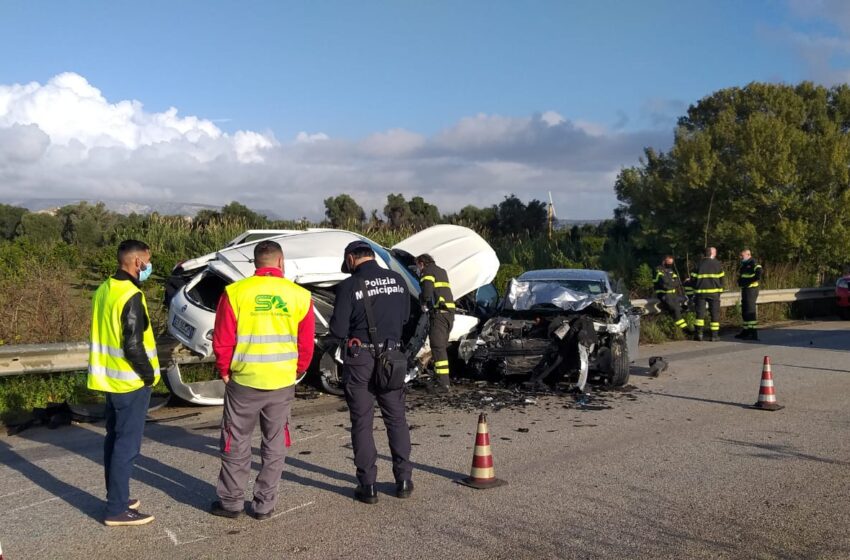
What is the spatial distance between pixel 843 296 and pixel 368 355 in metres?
17.9

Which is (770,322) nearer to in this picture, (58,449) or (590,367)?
(590,367)

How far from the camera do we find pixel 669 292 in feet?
51.0

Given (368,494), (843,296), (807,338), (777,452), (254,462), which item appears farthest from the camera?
(843,296)

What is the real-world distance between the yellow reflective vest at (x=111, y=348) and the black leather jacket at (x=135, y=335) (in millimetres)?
24

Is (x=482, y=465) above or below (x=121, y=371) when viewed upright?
below

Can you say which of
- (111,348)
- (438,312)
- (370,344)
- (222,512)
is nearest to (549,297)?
(438,312)

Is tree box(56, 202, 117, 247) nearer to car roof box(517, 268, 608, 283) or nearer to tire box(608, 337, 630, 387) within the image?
car roof box(517, 268, 608, 283)

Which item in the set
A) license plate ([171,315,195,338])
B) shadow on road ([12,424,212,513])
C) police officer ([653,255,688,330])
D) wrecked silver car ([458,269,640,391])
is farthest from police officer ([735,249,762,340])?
shadow on road ([12,424,212,513])

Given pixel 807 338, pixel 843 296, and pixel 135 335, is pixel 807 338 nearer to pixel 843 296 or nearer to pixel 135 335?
pixel 843 296

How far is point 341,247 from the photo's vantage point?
32.6ft

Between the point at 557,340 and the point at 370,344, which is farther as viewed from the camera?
the point at 557,340

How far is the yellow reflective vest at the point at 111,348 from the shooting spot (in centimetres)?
493

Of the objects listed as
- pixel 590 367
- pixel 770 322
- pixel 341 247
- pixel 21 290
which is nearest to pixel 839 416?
pixel 590 367

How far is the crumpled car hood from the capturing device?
1031 cm
